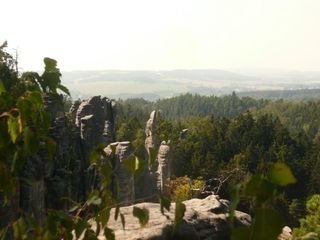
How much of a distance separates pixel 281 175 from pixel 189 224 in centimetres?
1114

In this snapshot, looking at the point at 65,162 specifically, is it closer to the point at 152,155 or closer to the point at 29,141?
the point at 152,155

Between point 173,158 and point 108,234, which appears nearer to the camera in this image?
point 108,234

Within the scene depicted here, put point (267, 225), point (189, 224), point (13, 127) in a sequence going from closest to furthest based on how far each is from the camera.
Answer: 1. point (267, 225)
2. point (13, 127)
3. point (189, 224)

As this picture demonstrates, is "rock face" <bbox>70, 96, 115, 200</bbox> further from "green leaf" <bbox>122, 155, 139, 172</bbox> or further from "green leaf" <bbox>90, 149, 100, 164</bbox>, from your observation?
"green leaf" <bbox>122, 155, 139, 172</bbox>

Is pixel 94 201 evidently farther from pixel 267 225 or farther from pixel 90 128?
pixel 90 128

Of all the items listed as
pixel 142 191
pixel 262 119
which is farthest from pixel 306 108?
pixel 142 191

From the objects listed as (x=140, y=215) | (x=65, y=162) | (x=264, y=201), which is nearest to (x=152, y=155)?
(x=140, y=215)

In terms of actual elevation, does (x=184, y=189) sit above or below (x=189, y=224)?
below

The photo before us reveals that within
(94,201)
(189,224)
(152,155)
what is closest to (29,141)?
(94,201)

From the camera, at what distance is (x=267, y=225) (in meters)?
1.34

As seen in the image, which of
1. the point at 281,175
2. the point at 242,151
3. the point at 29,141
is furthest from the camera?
the point at 242,151

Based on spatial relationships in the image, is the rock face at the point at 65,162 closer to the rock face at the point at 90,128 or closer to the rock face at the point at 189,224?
the rock face at the point at 90,128

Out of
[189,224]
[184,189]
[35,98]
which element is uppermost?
[35,98]

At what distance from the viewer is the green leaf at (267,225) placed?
1334 mm
